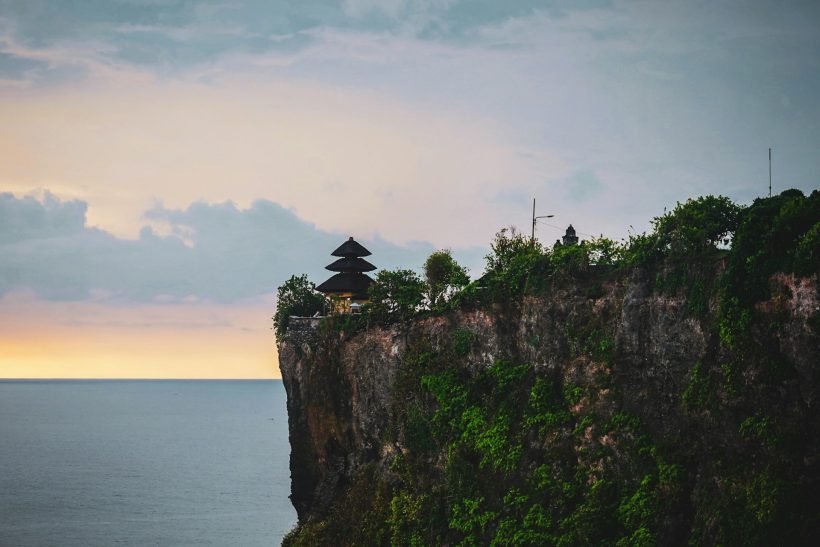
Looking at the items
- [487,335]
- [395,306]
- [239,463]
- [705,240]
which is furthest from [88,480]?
[705,240]

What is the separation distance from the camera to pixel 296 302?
59469 mm

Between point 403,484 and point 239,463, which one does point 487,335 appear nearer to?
point 403,484

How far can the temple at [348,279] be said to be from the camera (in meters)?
56.6

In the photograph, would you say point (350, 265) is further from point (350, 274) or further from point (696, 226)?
point (696, 226)

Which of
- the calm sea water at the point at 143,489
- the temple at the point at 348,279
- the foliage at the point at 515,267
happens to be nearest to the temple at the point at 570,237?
the foliage at the point at 515,267

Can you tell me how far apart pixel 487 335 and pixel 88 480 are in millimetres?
67626

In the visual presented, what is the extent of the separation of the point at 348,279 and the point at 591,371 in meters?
19.8

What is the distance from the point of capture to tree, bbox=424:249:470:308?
5131cm

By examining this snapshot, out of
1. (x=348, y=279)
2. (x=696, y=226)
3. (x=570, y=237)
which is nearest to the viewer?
(x=696, y=226)

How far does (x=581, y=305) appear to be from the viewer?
44062 mm

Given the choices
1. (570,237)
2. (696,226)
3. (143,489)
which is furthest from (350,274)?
(143,489)

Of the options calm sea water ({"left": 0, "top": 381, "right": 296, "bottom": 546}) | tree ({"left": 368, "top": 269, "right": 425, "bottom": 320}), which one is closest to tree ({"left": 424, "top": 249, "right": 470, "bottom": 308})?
tree ({"left": 368, "top": 269, "right": 425, "bottom": 320})

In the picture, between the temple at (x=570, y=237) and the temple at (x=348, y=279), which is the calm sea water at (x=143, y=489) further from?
the temple at (x=570, y=237)

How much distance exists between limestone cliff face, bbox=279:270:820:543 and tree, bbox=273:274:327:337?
226cm
